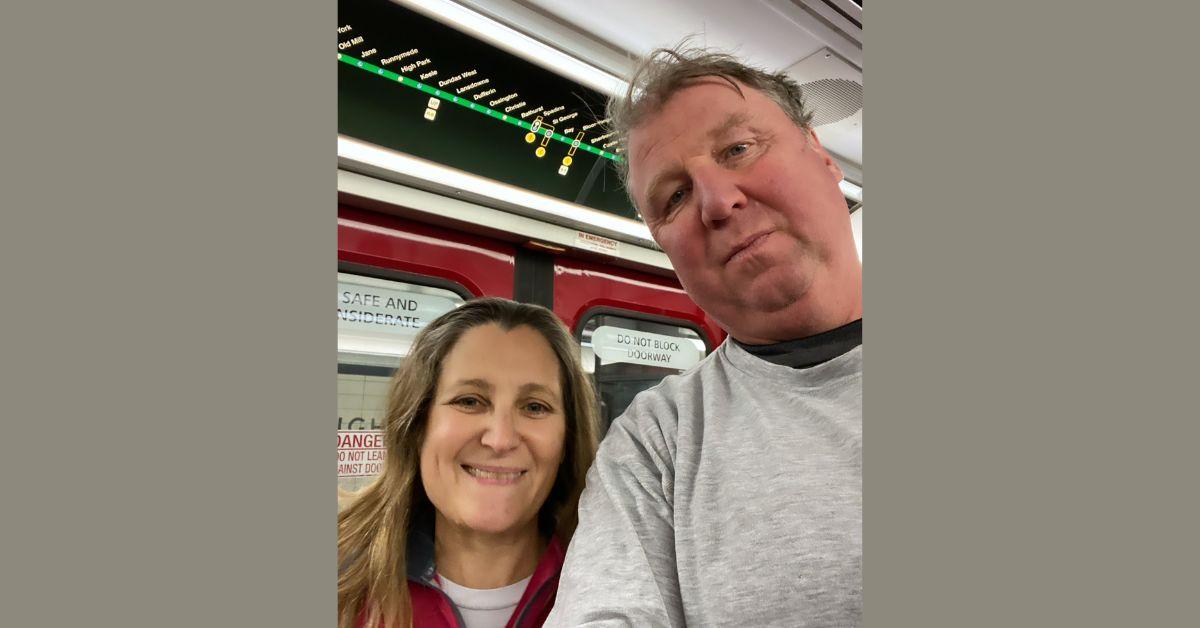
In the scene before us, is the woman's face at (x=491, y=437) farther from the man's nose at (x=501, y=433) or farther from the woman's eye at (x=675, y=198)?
the woman's eye at (x=675, y=198)

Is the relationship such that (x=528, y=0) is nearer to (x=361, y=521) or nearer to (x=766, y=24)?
(x=766, y=24)

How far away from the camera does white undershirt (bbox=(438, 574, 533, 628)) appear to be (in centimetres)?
99

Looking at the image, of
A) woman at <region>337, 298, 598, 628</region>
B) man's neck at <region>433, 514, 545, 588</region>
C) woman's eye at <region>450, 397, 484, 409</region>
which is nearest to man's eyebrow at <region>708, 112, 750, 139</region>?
woman at <region>337, 298, 598, 628</region>

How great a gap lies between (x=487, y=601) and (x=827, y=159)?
79cm

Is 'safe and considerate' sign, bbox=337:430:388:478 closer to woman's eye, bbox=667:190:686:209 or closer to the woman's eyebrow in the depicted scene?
the woman's eyebrow

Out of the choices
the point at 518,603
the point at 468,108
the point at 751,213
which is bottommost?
the point at 518,603

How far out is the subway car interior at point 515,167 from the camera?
961 mm

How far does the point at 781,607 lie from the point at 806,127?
0.62m

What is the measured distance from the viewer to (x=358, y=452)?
97 cm

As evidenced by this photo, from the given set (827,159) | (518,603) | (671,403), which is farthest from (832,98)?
(518,603)

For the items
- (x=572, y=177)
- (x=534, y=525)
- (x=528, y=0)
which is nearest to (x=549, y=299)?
(x=572, y=177)

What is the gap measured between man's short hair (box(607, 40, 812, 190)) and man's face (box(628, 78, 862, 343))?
1cm

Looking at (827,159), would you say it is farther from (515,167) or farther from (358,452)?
(358,452)

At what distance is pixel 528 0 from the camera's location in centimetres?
102
